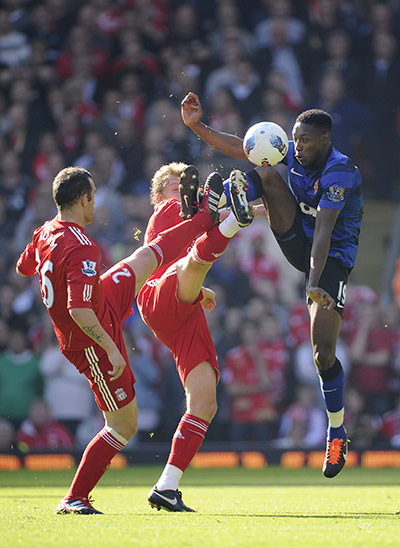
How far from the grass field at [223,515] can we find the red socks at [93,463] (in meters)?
0.22

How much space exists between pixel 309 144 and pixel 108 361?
6.70ft

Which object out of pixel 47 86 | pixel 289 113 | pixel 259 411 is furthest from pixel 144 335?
pixel 47 86

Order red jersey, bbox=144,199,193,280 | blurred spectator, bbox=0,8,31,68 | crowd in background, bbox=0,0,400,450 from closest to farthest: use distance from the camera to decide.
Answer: red jersey, bbox=144,199,193,280 < crowd in background, bbox=0,0,400,450 < blurred spectator, bbox=0,8,31,68

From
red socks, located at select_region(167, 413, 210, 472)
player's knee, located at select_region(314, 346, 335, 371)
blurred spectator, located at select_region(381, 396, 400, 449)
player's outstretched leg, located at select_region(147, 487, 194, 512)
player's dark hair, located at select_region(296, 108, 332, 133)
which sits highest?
player's dark hair, located at select_region(296, 108, 332, 133)

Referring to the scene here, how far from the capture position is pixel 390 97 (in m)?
13.2

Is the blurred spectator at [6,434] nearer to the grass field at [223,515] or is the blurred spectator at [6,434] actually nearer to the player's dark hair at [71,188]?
the grass field at [223,515]

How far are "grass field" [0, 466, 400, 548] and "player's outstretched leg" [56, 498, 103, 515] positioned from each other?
129 mm

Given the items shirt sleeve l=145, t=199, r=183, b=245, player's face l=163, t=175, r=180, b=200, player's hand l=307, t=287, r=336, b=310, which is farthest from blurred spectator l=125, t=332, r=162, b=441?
player's hand l=307, t=287, r=336, b=310

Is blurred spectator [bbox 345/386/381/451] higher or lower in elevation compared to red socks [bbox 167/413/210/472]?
lower

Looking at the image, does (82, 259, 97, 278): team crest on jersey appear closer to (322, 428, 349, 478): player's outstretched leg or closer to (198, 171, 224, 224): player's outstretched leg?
(198, 171, 224, 224): player's outstretched leg

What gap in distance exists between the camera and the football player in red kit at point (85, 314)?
222 inches

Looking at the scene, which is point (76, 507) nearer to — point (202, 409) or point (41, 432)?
point (202, 409)

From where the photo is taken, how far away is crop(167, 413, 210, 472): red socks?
6.07m

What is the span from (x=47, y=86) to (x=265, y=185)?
27.9ft
